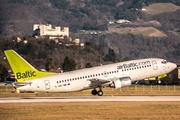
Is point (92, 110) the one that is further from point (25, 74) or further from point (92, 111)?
point (25, 74)

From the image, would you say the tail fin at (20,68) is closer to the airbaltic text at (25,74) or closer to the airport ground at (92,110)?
the airbaltic text at (25,74)

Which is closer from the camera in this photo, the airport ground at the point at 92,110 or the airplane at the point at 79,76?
the airport ground at the point at 92,110

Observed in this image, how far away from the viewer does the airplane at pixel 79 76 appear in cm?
7319

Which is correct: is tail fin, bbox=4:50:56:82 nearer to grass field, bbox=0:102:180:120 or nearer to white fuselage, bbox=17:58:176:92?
white fuselage, bbox=17:58:176:92

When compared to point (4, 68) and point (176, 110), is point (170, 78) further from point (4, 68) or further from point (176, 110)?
point (176, 110)

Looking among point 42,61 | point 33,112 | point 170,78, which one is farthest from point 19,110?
point 42,61

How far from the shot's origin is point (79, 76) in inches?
3034

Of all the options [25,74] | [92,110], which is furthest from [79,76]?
[92,110]

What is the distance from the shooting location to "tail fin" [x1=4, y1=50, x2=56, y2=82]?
72.1m

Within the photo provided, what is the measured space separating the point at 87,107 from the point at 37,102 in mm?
8228

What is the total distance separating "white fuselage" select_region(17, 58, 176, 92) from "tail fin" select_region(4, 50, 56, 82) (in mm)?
812

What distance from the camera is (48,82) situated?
75.6m

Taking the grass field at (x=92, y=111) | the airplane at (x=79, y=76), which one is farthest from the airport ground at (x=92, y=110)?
the airplane at (x=79, y=76)

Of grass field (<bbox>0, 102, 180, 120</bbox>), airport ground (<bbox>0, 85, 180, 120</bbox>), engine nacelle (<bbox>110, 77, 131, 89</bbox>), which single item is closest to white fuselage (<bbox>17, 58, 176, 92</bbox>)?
engine nacelle (<bbox>110, 77, 131, 89</bbox>)
